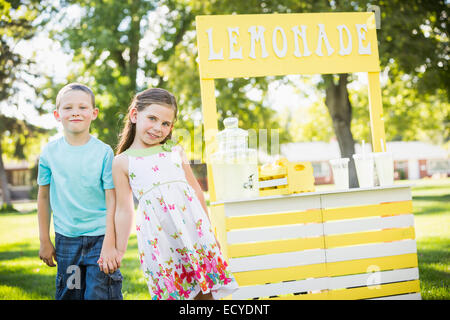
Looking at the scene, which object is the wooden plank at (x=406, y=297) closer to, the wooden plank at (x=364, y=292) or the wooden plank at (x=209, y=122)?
the wooden plank at (x=364, y=292)

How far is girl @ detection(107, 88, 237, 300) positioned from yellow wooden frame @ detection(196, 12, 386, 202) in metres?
0.78

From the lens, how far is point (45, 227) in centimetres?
226

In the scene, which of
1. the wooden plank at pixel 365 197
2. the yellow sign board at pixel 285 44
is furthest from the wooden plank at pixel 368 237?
the yellow sign board at pixel 285 44

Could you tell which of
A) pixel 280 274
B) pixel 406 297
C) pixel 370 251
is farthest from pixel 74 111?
pixel 406 297

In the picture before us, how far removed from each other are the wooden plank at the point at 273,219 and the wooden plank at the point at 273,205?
0.08 ft

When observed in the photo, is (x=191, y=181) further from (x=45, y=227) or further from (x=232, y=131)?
(x=45, y=227)

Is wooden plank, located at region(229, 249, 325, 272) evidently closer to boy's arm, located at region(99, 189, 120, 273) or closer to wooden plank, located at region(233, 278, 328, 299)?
wooden plank, located at region(233, 278, 328, 299)

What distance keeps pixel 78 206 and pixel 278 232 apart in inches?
53.0

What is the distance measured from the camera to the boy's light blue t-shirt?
7.22 feet

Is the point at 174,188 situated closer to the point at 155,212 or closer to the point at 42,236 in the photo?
the point at 155,212

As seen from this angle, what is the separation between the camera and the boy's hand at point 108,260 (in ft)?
6.92

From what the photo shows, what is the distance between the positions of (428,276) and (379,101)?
181 cm

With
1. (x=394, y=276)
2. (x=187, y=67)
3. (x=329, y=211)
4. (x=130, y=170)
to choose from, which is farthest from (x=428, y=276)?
(x=187, y=67)
